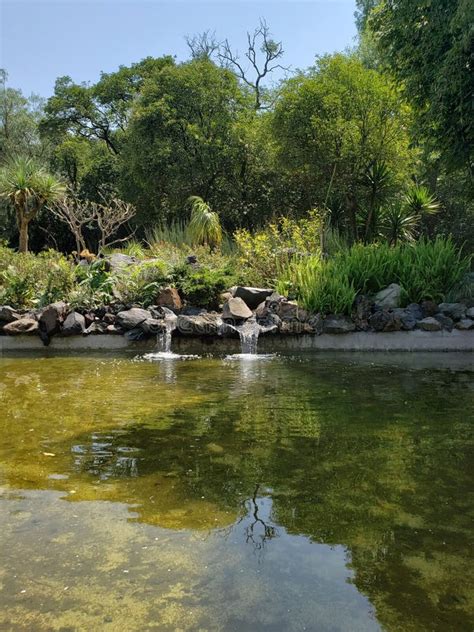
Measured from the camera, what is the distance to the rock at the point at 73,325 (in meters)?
9.62

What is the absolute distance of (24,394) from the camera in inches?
230

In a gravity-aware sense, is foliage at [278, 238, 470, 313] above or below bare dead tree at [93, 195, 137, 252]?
below

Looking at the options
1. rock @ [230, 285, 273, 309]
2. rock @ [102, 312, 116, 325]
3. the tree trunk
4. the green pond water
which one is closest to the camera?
the green pond water

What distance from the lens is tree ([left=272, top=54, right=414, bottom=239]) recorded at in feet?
48.1

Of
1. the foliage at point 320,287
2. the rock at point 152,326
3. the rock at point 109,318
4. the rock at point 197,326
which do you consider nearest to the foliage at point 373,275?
the foliage at point 320,287

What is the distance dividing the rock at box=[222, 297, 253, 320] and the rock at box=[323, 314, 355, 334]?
128 centimetres

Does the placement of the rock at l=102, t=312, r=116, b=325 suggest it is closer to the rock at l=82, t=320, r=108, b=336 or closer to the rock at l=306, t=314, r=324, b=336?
the rock at l=82, t=320, r=108, b=336

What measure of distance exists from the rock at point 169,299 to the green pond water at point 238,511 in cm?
475

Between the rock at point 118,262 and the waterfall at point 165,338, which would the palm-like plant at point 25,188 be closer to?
the rock at point 118,262

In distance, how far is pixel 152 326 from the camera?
9.50 metres

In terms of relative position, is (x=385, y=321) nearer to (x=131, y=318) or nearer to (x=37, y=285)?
(x=131, y=318)

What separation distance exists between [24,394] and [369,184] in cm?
1201

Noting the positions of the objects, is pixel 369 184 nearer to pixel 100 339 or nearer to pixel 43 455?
pixel 100 339

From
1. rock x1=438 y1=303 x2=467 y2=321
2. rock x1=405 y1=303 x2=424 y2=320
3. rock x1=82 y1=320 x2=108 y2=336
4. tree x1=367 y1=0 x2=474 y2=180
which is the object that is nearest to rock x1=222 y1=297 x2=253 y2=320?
rock x1=82 y1=320 x2=108 y2=336
